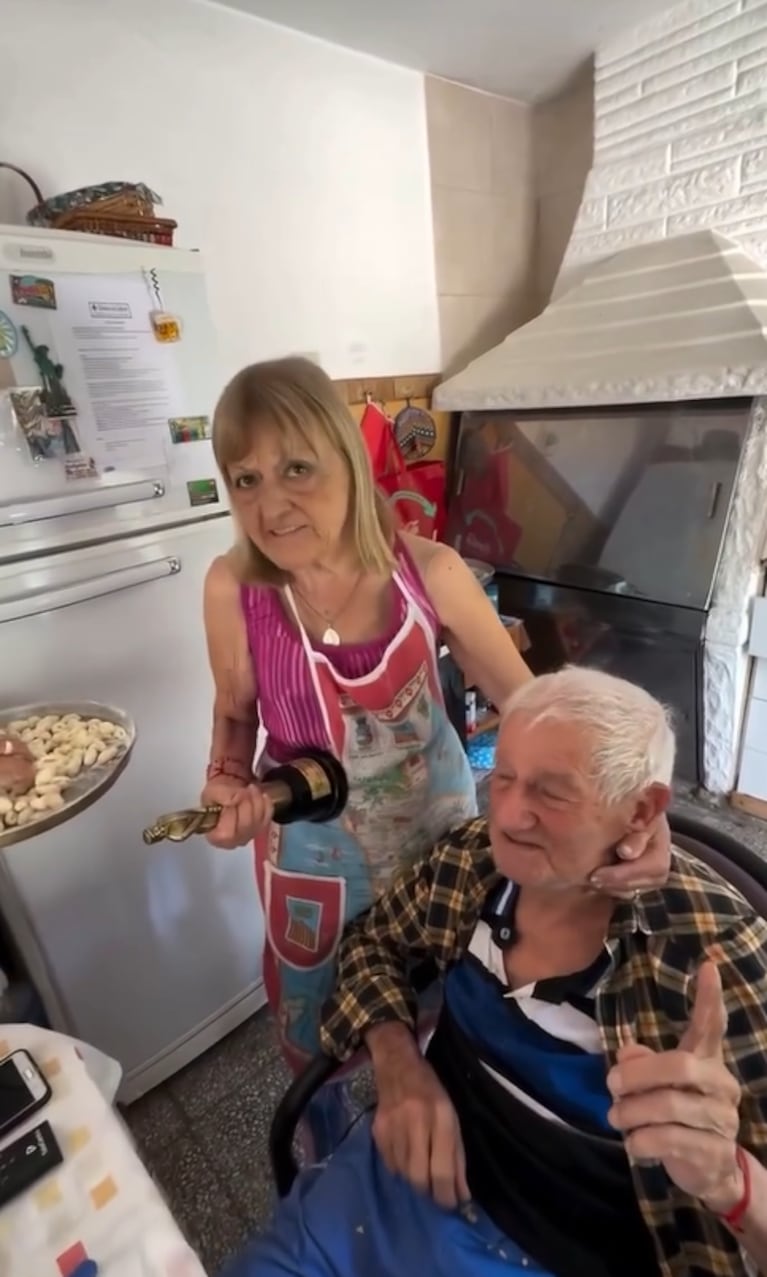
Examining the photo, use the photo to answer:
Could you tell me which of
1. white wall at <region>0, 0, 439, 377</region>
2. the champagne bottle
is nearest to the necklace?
the champagne bottle

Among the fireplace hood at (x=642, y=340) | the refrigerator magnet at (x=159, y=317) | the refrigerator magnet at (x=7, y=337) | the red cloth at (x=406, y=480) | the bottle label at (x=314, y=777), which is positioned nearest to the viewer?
the bottle label at (x=314, y=777)

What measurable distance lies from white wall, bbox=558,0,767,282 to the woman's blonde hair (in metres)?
1.77

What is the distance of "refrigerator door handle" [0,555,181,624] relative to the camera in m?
1.10

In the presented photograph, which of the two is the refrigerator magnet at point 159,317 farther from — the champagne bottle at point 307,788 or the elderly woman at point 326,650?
the champagne bottle at point 307,788

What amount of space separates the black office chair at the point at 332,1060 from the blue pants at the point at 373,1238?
0.06 metres

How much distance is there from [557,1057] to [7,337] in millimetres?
1214

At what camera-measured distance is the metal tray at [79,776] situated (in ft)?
2.55

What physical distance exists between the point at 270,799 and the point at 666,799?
0.46 meters

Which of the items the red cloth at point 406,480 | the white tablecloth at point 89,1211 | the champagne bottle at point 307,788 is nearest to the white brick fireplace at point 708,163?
the red cloth at point 406,480

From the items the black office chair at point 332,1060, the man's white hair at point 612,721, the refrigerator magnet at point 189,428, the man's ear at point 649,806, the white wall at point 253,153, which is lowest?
the black office chair at point 332,1060

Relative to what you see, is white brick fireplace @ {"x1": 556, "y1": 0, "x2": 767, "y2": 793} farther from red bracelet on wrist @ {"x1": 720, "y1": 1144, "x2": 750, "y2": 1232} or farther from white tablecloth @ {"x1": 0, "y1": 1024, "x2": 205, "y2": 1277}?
white tablecloth @ {"x1": 0, "y1": 1024, "x2": 205, "y2": 1277}

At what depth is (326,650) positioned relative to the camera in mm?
910

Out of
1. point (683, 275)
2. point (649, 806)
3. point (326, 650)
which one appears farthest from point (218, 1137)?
point (683, 275)

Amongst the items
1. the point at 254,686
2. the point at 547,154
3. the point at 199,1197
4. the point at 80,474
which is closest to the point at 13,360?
the point at 80,474
